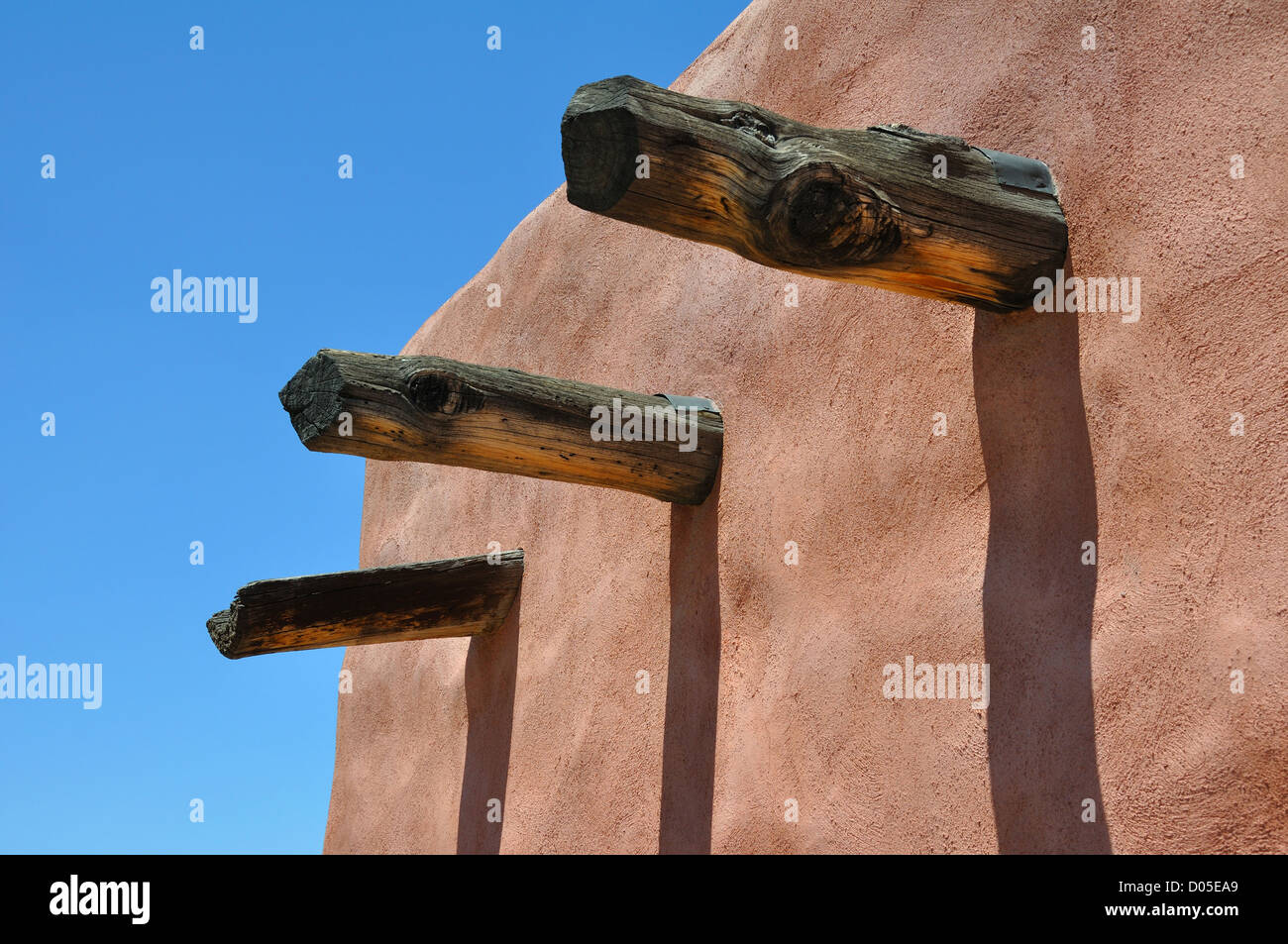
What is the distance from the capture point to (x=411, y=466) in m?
7.34

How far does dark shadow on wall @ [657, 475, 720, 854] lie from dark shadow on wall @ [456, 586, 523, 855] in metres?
1.25

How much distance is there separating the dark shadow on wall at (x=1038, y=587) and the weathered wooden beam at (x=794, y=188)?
282 millimetres

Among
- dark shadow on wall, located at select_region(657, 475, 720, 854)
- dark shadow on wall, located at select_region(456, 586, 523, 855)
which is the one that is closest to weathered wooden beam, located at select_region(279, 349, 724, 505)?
dark shadow on wall, located at select_region(657, 475, 720, 854)

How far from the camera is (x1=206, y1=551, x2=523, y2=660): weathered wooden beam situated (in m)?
4.98

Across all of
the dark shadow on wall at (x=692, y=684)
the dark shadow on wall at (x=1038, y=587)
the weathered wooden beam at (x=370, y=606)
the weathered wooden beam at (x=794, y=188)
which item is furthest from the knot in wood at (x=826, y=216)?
the weathered wooden beam at (x=370, y=606)

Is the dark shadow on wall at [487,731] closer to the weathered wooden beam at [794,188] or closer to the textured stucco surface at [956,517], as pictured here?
the textured stucco surface at [956,517]

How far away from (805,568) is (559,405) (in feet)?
3.04

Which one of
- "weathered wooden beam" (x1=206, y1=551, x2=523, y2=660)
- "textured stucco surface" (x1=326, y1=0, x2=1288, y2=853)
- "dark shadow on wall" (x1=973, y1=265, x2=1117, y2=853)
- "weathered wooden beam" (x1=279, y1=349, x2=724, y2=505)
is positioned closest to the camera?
"textured stucco surface" (x1=326, y1=0, x2=1288, y2=853)

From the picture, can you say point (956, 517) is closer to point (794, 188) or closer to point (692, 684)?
point (794, 188)

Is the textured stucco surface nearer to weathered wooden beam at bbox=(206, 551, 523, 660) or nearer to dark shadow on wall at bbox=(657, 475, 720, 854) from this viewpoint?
dark shadow on wall at bbox=(657, 475, 720, 854)

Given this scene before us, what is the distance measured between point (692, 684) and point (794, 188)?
2019 millimetres

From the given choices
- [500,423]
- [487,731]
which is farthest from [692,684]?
[487,731]

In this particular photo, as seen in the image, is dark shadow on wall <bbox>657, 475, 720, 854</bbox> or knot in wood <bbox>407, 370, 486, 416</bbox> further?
dark shadow on wall <bbox>657, 475, 720, 854</bbox>

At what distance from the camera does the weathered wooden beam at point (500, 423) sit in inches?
139
